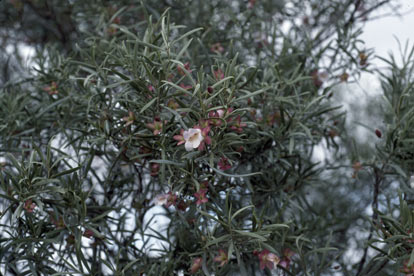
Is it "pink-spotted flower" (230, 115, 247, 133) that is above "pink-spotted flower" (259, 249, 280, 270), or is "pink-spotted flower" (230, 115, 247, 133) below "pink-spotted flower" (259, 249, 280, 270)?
above

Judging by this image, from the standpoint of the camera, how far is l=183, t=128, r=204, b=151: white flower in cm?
137

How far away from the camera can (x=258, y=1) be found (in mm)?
2689

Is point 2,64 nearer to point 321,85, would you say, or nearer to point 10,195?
point 10,195

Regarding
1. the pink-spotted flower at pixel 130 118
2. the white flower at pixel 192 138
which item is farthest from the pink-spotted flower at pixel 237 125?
the pink-spotted flower at pixel 130 118

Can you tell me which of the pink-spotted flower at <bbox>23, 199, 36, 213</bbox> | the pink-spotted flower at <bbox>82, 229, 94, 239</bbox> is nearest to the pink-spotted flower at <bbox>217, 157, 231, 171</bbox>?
the pink-spotted flower at <bbox>82, 229, 94, 239</bbox>

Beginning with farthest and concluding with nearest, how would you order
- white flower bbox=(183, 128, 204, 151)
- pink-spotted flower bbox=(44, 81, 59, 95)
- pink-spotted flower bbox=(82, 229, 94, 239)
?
pink-spotted flower bbox=(44, 81, 59, 95), pink-spotted flower bbox=(82, 229, 94, 239), white flower bbox=(183, 128, 204, 151)

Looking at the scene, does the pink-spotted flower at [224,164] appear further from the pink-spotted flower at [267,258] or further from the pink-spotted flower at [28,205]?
the pink-spotted flower at [28,205]

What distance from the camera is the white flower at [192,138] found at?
4.50 feet

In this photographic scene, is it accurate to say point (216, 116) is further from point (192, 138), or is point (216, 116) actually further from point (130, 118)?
point (130, 118)

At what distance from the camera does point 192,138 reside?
1.38m

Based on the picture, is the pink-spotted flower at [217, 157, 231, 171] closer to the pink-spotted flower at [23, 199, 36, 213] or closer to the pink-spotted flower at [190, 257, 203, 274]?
the pink-spotted flower at [190, 257, 203, 274]

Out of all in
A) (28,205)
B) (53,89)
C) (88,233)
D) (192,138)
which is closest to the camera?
(192,138)

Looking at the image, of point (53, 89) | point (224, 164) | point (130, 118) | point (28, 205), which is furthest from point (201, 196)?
point (53, 89)

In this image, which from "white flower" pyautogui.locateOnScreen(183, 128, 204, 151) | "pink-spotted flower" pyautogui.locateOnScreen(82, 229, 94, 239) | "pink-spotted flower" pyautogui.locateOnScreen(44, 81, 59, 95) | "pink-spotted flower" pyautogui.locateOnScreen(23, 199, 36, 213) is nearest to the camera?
"white flower" pyautogui.locateOnScreen(183, 128, 204, 151)
